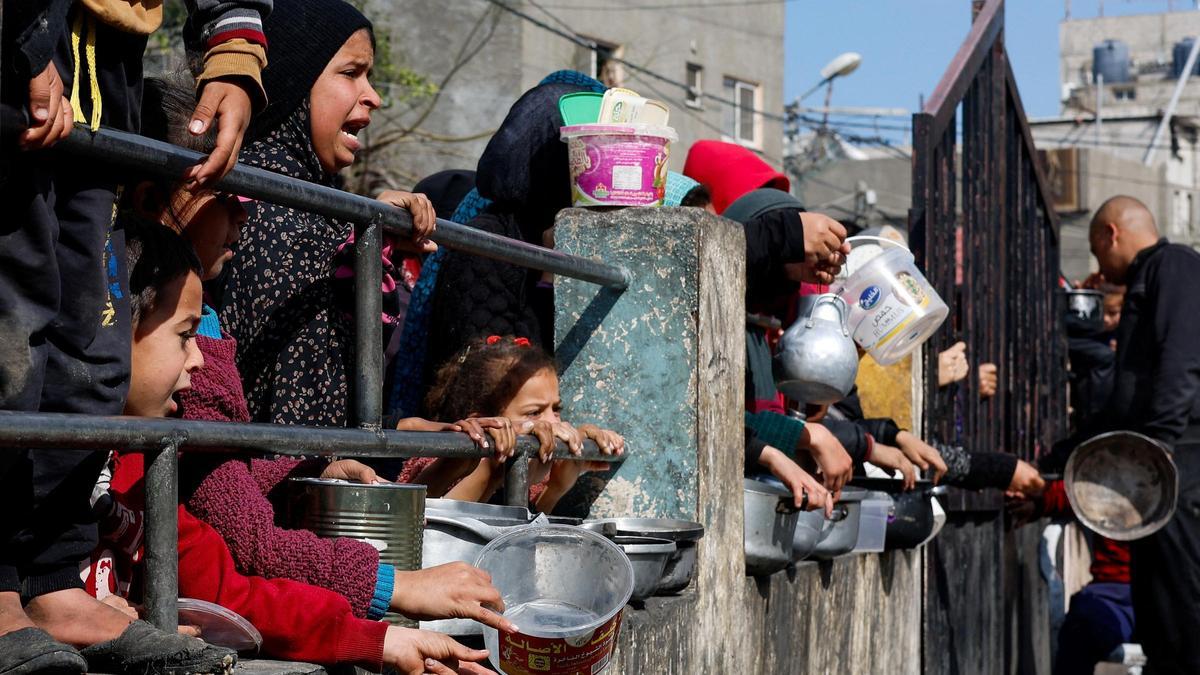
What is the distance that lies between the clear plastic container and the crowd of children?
63.8 inches

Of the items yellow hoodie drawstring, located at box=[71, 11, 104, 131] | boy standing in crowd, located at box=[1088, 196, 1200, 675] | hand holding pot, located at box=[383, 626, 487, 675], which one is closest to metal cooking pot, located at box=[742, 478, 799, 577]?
hand holding pot, located at box=[383, 626, 487, 675]

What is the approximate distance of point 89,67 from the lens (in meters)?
2.14

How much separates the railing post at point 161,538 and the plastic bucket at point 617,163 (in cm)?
175

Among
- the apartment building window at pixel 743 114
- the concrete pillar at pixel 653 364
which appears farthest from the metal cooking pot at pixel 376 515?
the apartment building window at pixel 743 114

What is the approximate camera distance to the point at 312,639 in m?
2.29

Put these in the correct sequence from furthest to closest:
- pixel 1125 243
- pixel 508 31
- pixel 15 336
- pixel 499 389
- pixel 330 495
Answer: pixel 508 31
pixel 1125 243
pixel 499 389
pixel 330 495
pixel 15 336

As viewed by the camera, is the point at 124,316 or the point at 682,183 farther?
the point at 682,183

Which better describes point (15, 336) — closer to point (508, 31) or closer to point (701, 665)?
point (701, 665)

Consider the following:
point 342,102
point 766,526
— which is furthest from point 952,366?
point 342,102

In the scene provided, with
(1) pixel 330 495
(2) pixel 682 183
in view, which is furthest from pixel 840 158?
(1) pixel 330 495

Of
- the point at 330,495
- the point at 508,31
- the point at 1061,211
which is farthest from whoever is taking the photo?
the point at 1061,211

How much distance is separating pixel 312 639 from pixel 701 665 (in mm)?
1540

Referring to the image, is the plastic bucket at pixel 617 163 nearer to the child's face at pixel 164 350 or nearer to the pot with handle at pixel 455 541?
the pot with handle at pixel 455 541

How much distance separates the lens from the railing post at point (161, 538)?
2082 mm
